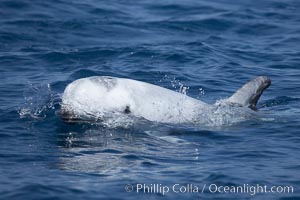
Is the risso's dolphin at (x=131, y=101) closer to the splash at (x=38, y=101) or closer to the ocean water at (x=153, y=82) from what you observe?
the ocean water at (x=153, y=82)

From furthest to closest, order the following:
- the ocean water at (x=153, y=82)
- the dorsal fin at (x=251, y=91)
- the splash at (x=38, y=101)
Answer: the splash at (x=38, y=101) → the dorsal fin at (x=251, y=91) → the ocean water at (x=153, y=82)

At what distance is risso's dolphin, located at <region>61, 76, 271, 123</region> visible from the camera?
12.2 metres

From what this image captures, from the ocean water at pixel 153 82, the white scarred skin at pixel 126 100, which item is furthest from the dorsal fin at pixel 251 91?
the white scarred skin at pixel 126 100

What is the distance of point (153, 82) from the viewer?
16922mm

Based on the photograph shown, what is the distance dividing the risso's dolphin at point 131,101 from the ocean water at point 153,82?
0.78 feet

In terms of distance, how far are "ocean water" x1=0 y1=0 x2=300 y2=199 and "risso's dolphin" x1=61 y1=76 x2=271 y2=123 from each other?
24 centimetres

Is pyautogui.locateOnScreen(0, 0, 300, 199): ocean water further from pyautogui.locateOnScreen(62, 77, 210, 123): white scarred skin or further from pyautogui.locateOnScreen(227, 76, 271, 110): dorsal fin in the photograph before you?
pyautogui.locateOnScreen(227, 76, 271, 110): dorsal fin

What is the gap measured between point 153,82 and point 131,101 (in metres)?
4.35

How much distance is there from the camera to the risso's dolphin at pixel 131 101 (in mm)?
12227

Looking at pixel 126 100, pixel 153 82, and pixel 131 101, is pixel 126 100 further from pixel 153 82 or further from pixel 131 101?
pixel 153 82

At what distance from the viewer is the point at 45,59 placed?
1894 cm

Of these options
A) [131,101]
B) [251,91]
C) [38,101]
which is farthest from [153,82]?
[131,101]

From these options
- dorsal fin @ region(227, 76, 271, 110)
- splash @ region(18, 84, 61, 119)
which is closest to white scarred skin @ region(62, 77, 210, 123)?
dorsal fin @ region(227, 76, 271, 110)

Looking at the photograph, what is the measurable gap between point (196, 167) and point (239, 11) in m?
15.4
